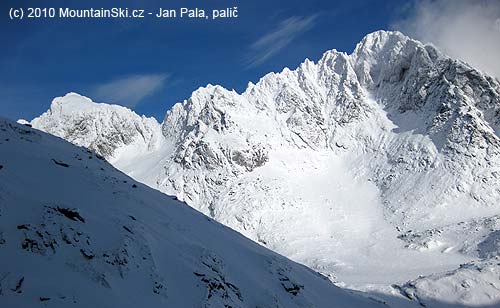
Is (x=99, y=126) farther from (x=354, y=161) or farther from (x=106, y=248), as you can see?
(x=106, y=248)

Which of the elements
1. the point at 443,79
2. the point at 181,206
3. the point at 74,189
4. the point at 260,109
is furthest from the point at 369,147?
the point at 74,189

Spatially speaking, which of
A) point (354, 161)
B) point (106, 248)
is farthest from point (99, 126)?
point (106, 248)

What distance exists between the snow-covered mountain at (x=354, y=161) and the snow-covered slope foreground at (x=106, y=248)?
48291mm

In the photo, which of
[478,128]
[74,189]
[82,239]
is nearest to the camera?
[82,239]

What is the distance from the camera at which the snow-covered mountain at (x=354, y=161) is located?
84375mm

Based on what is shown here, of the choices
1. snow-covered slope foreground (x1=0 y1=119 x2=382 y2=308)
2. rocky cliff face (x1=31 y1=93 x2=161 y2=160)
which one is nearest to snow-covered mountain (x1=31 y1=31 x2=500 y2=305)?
rocky cliff face (x1=31 y1=93 x2=161 y2=160)

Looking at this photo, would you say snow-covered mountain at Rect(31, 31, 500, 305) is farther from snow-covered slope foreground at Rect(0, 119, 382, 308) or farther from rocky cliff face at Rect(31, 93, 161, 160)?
snow-covered slope foreground at Rect(0, 119, 382, 308)

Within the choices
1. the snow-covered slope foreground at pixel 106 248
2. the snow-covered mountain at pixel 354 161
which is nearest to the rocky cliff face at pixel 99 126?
the snow-covered mountain at pixel 354 161

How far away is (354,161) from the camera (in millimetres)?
119625

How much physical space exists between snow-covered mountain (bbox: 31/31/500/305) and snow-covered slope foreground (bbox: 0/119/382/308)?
48291 mm

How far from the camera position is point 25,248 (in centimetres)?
1374

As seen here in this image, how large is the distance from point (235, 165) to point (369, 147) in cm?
3806

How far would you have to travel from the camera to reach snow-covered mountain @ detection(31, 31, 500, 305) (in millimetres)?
84375

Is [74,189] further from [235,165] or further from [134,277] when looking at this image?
[235,165]
